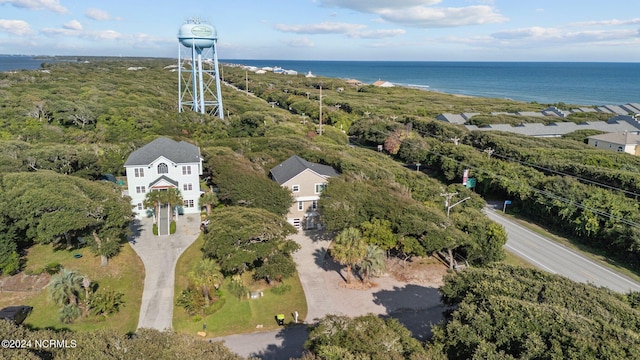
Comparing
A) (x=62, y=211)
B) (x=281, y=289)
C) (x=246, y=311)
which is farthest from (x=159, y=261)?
(x=281, y=289)

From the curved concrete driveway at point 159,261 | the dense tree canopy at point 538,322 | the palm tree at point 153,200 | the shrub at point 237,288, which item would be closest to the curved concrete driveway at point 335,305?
the shrub at point 237,288

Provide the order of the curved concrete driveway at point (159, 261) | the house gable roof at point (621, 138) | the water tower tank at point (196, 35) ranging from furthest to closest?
the water tower tank at point (196, 35), the house gable roof at point (621, 138), the curved concrete driveway at point (159, 261)

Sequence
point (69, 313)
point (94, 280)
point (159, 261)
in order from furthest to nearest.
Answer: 1. point (159, 261)
2. point (94, 280)
3. point (69, 313)

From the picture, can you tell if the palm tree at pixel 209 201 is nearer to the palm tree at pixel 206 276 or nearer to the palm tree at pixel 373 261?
the palm tree at pixel 206 276

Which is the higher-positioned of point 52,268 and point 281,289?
point 52,268

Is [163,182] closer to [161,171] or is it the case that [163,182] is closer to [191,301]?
[161,171]

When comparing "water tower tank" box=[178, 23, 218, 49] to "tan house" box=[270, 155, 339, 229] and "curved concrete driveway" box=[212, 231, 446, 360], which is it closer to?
"tan house" box=[270, 155, 339, 229]

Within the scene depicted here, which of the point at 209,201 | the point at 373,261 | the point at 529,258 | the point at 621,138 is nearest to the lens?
the point at 373,261

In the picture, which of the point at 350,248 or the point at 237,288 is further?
the point at 350,248
